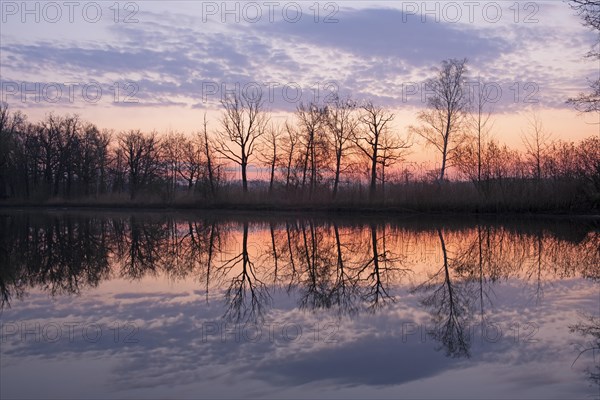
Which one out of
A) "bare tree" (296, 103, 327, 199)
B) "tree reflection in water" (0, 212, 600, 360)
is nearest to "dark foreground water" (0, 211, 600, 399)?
"tree reflection in water" (0, 212, 600, 360)

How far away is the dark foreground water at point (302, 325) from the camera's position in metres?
4.95

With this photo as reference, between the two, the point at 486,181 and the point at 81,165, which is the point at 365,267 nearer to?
the point at 486,181

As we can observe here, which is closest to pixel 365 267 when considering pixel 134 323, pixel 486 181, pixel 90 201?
pixel 134 323

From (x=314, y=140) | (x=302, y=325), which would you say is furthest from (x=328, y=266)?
(x=314, y=140)

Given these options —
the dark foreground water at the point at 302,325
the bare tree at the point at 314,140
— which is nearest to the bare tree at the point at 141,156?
the bare tree at the point at 314,140

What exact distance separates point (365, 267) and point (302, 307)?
165 inches

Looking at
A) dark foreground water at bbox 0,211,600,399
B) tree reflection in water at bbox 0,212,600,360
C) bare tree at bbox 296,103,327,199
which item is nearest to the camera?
dark foreground water at bbox 0,211,600,399

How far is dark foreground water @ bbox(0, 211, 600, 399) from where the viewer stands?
4.95 metres

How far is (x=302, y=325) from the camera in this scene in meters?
6.93

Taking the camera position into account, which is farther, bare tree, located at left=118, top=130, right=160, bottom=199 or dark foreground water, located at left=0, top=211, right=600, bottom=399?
bare tree, located at left=118, top=130, right=160, bottom=199

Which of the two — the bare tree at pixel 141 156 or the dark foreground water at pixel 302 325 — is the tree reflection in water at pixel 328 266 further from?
the bare tree at pixel 141 156

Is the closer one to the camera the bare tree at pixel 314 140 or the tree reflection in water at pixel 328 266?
the tree reflection in water at pixel 328 266

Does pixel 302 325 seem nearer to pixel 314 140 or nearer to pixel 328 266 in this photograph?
pixel 328 266

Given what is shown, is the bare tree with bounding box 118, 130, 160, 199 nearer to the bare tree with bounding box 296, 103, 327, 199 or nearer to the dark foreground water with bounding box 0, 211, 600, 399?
the bare tree with bounding box 296, 103, 327, 199
